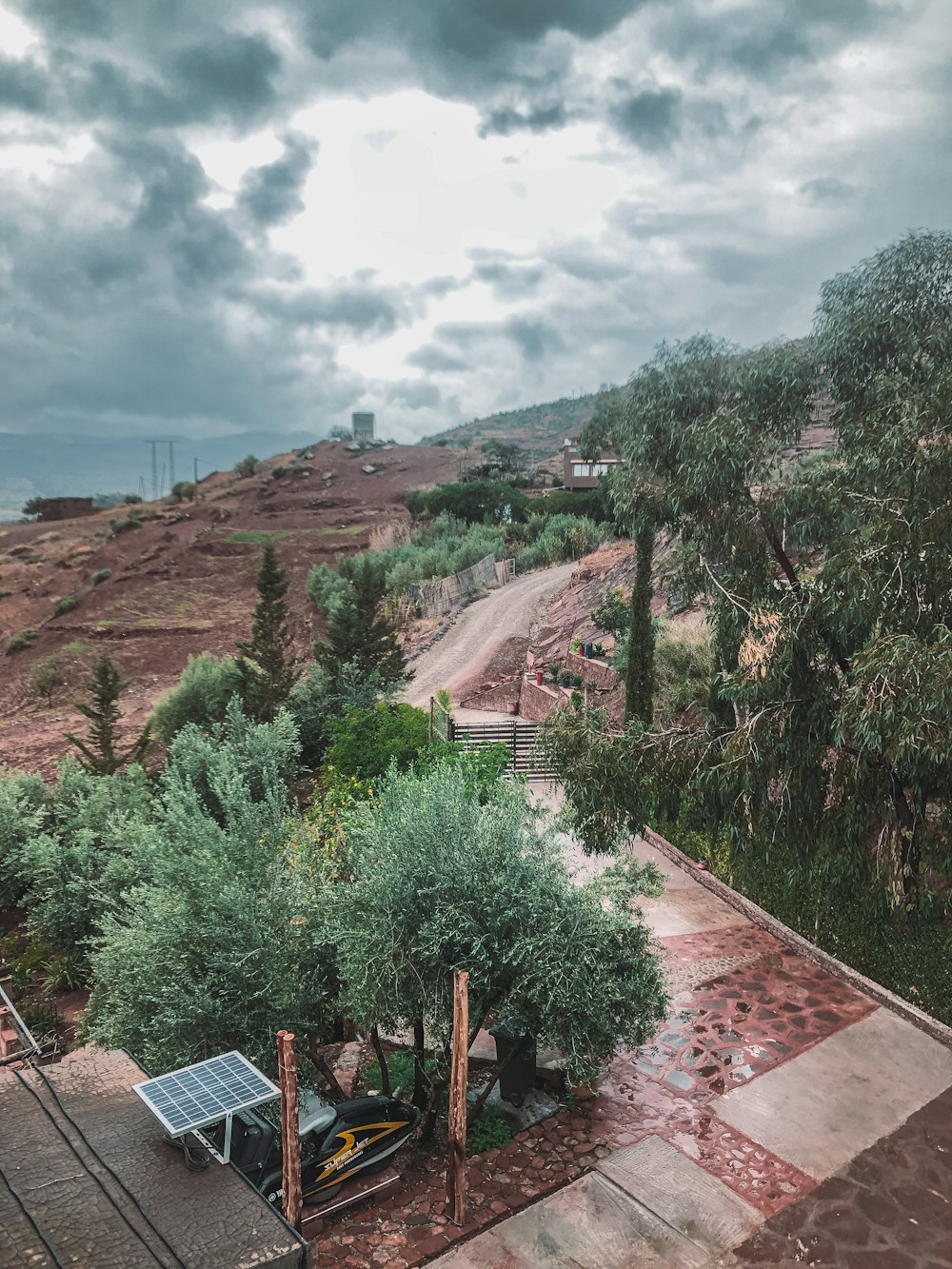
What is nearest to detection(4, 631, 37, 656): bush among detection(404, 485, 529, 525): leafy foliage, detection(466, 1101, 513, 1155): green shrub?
detection(404, 485, 529, 525): leafy foliage

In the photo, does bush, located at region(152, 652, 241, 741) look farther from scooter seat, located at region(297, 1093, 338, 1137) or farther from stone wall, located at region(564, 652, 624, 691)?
scooter seat, located at region(297, 1093, 338, 1137)

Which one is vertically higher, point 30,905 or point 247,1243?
point 247,1243

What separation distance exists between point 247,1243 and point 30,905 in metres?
14.3

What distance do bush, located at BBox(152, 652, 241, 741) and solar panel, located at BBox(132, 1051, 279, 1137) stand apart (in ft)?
58.8

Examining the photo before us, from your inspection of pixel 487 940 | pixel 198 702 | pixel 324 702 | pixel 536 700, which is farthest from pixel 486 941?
pixel 198 702

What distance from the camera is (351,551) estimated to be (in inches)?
2160

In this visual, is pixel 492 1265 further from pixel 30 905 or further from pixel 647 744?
pixel 30 905

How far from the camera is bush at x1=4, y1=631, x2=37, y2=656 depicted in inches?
1561

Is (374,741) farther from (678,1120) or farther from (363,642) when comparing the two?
(678,1120)

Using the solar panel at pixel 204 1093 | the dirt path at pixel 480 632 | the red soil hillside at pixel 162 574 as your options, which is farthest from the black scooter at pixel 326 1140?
the red soil hillside at pixel 162 574

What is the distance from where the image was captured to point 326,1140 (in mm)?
6789

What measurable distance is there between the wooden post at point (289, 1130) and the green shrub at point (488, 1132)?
7.57 ft

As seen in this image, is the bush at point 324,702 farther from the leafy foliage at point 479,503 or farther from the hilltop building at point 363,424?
the hilltop building at point 363,424

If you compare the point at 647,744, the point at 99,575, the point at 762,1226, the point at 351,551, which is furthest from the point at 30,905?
the point at 351,551
